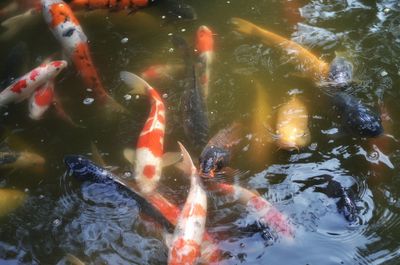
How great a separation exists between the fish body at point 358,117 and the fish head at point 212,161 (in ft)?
3.57

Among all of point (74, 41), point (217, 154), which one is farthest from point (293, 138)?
point (74, 41)

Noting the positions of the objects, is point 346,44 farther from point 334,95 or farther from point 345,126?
point 345,126

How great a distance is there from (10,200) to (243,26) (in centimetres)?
296

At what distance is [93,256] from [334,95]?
2488 mm

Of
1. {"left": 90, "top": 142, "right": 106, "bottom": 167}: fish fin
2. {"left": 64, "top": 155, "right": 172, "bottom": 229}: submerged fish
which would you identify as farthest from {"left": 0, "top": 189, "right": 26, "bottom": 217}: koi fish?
{"left": 90, "top": 142, "right": 106, "bottom": 167}: fish fin

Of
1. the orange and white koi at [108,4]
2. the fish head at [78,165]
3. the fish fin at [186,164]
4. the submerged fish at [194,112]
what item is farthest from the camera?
the orange and white koi at [108,4]

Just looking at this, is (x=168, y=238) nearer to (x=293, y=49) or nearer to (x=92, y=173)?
(x=92, y=173)

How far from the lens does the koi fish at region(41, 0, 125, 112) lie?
4.48m

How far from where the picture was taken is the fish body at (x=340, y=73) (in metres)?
4.27

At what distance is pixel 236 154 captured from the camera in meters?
3.88

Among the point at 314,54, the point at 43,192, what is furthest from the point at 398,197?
the point at 43,192

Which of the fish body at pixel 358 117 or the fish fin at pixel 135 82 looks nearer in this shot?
the fish body at pixel 358 117

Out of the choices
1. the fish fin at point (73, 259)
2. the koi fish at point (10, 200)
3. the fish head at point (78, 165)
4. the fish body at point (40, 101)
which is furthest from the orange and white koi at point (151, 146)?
the koi fish at point (10, 200)

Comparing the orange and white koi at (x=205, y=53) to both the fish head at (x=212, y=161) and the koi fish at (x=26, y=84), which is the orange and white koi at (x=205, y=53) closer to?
the fish head at (x=212, y=161)
